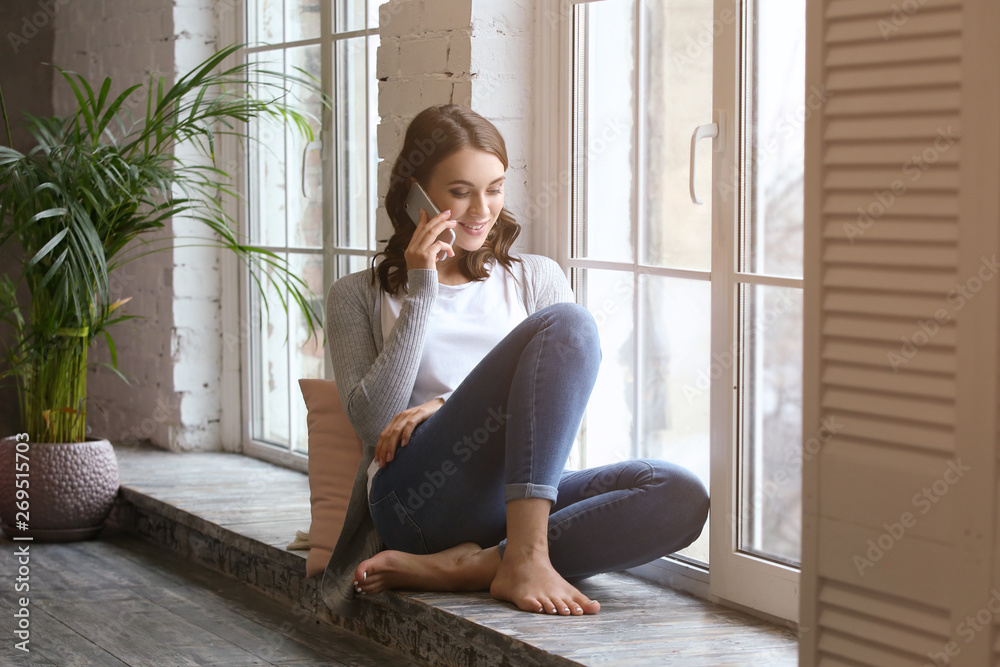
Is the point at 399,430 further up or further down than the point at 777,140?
further down

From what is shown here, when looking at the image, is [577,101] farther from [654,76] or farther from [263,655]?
[263,655]

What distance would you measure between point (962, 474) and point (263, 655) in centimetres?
145

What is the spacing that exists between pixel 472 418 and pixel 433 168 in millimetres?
515

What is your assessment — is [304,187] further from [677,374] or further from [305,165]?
[677,374]

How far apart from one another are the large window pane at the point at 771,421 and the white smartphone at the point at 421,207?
59 cm

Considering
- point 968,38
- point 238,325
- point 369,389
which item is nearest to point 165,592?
point 369,389

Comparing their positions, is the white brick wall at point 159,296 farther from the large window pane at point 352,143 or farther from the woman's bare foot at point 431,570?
the woman's bare foot at point 431,570

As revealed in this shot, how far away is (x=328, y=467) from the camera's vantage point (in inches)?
97.2

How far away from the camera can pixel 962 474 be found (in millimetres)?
1309

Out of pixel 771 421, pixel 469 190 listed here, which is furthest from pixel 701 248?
pixel 469 190

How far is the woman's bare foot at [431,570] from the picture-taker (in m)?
2.18

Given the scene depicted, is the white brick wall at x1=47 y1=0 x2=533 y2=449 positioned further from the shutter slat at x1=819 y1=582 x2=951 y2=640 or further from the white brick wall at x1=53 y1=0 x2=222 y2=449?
the shutter slat at x1=819 y1=582 x2=951 y2=640

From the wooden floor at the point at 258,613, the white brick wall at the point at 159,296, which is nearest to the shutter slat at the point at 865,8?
the wooden floor at the point at 258,613

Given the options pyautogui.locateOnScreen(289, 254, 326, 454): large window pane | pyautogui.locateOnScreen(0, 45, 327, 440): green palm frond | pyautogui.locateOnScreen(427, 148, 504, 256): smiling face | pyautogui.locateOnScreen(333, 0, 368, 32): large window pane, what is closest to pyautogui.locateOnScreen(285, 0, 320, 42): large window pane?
pyautogui.locateOnScreen(333, 0, 368, 32): large window pane
